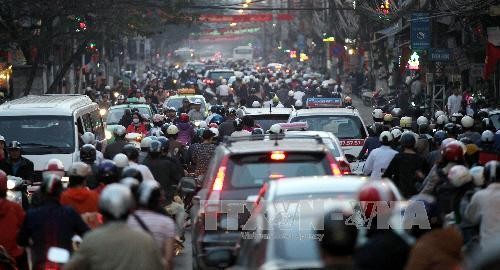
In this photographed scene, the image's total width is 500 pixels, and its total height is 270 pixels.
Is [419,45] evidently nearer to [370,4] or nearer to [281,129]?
[370,4]

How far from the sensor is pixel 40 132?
2166 cm

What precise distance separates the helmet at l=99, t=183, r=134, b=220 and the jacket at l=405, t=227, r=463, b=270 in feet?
6.17

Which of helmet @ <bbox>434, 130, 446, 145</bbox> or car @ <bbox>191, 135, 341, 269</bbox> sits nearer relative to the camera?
car @ <bbox>191, 135, 341, 269</bbox>

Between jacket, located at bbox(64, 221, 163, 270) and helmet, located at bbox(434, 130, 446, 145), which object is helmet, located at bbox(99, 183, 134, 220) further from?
helmet, located at bbox(434, 130, 446, 145)

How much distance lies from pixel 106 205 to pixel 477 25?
29879mm

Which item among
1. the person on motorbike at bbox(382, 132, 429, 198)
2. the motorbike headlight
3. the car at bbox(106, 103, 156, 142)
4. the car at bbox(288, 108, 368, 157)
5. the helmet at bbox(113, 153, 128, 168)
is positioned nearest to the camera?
the helmet at bbox(113, 153, 128, 168)

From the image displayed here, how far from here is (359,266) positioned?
7.65 metres

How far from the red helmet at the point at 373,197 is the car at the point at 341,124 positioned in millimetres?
12683

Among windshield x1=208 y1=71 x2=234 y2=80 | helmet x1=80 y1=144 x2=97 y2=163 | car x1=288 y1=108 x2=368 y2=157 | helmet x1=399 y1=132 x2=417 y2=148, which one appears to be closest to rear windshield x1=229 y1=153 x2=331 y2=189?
helmet x1=399 y1=132 x2=417 y2=148

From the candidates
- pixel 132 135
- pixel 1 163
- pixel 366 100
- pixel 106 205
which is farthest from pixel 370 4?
pixel 106 205

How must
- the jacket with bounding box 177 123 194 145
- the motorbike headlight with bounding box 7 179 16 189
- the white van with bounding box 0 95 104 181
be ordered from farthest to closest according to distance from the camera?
the jacket with bounding box 177 123 194 145
the white van with bounding box 0 95 104 181
the motorbike headlight with bounding box 7 179 16 189

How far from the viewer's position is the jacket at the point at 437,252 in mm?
8078

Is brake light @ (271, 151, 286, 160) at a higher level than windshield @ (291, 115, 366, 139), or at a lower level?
higher

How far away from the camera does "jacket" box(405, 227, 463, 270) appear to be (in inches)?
318
